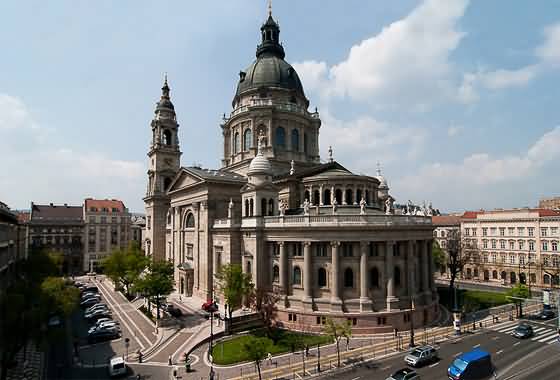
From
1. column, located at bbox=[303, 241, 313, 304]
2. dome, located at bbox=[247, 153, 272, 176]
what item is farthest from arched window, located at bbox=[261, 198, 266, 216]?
column, located at bbox=[303, 241, 313, 304]

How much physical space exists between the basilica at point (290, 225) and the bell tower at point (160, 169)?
10.7 inches

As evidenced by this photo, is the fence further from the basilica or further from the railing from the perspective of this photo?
the railing

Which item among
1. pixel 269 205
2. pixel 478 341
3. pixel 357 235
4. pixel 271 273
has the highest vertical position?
pixel 269 205

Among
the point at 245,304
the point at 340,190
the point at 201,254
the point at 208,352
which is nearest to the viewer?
the point at 208,352

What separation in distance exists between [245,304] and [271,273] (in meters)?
4.95

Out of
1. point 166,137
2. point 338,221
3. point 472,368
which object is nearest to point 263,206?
point 338,221

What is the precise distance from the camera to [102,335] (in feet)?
123

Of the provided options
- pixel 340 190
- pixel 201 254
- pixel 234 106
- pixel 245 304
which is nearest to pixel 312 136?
pixel 234 106

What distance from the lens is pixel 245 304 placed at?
43188 mm

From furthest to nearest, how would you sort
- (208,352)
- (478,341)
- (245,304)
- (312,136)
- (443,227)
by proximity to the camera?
(443,227) → (312,136) → (245,304) → (478,341) → (208,352)

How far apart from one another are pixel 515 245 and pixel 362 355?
5537cm

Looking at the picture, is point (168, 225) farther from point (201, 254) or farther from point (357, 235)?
point (357, 235)

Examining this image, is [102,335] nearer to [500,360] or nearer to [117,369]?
[117,369]

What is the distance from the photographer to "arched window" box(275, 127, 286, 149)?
6207cm
